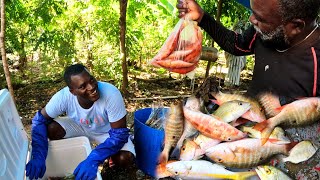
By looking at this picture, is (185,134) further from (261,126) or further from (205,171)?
(261,126)

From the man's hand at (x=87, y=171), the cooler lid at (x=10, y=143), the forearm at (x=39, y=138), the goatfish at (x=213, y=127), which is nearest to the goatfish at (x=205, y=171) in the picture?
the goatfish at (x=213, y=127)

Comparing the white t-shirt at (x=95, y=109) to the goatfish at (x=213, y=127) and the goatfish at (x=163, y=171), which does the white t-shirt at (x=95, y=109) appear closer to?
the goatfish at (x=163, y=171)

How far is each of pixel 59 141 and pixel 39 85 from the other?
11.0 ft

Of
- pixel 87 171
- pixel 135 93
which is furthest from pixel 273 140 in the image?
pixel 135 93

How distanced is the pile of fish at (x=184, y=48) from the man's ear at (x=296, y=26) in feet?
1.89

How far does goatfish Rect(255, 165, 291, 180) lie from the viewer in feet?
3.76

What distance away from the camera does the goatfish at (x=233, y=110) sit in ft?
4.02

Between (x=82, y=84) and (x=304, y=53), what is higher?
(x=304, y=53)

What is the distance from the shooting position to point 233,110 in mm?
1235

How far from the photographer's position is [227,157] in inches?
47.4

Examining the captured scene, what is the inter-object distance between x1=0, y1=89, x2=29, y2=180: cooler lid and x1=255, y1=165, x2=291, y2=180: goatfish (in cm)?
140

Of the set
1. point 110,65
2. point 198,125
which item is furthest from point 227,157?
point 110,65

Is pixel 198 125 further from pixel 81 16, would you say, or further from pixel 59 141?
pixel 81 16

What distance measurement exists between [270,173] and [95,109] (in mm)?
1990
